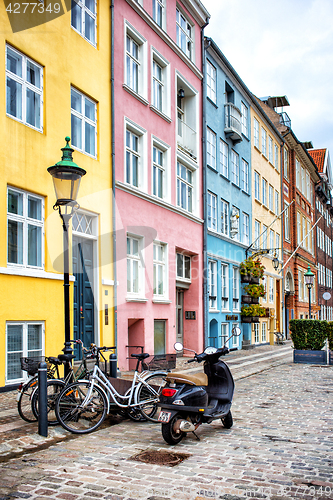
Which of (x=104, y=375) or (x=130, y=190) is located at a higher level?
(x=130, y=190)

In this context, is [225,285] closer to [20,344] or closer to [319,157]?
[20,344]

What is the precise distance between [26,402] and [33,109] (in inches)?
261

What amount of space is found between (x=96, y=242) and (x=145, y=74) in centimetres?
620

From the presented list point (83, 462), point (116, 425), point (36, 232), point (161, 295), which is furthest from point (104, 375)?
point (161, 295)

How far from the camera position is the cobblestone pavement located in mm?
4746

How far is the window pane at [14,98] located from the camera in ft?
35.1

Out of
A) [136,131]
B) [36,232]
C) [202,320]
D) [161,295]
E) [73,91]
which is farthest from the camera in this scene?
[202,320]

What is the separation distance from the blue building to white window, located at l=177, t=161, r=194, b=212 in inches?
31.5

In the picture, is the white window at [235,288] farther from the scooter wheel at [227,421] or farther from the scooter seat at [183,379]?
the scooter seat at [183,379]

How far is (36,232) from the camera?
11.2 meters

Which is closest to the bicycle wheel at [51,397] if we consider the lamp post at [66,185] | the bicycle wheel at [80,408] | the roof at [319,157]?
the bicycle wheel at [80,408]

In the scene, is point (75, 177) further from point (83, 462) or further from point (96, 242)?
point (96, 242)

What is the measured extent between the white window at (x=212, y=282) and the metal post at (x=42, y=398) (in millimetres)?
15352

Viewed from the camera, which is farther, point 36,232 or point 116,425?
point 36,232
